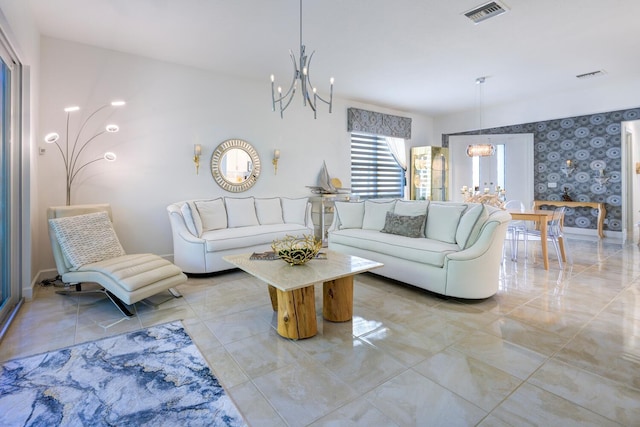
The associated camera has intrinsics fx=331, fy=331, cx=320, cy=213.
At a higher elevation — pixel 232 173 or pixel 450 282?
pixel 232 173

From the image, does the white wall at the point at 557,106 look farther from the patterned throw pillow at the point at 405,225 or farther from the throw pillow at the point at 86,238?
the throw pillow at the point at 86,238

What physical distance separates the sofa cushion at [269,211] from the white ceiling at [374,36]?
1.95 metres

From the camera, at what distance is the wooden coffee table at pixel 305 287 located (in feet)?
7.65

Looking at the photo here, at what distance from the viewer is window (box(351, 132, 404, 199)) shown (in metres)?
6.88

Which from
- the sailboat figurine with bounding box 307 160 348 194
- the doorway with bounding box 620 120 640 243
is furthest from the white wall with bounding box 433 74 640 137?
the sailboat figurine with bounding box 307 160 348 194

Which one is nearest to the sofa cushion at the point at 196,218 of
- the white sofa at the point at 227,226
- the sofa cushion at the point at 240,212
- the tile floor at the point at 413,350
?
the white sofa at the point at 227,226

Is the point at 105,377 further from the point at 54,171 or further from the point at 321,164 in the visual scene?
the point at 321,164

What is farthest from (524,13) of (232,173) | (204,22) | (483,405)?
(232,173)

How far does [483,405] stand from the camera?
165 cm

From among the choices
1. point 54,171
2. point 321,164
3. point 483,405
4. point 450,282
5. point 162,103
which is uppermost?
point 162,103

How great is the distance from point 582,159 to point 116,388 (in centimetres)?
808

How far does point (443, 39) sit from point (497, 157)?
14.5 ft

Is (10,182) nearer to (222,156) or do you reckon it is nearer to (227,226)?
(227,226)

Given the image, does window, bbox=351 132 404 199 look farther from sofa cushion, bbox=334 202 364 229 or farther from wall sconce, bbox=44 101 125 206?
wall sconce, bbox=44 101 125 206
